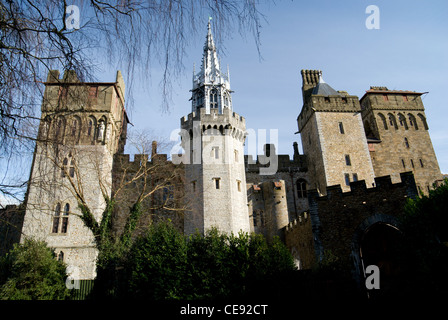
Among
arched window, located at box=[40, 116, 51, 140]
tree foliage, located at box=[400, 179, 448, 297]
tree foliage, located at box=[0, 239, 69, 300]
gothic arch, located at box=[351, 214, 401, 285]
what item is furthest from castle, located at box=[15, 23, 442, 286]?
arched window, located at box=[40, 116, 51, 140]

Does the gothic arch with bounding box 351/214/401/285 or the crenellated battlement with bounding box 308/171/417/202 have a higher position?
the crenellated battlement with bounding box 308/171/417/202

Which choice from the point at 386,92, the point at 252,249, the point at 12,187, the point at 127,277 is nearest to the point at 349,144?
the point at 386,92

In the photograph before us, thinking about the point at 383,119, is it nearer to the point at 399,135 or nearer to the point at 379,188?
the point at 399,135

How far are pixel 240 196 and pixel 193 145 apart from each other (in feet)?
16.6

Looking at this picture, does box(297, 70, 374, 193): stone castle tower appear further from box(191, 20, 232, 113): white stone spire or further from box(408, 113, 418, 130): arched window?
box(191, 20, 232, 113): white stone spire

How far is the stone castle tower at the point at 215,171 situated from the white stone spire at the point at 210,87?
210 inches

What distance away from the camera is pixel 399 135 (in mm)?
28984

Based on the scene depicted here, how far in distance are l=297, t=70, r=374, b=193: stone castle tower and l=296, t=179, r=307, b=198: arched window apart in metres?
0.66

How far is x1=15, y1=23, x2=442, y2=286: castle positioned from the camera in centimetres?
1492

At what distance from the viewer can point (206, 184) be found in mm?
20859

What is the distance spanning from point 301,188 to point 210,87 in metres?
12.4

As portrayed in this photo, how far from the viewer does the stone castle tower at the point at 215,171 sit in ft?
65.9

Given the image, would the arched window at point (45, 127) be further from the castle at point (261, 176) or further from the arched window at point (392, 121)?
the arched window at point (392, 121)
